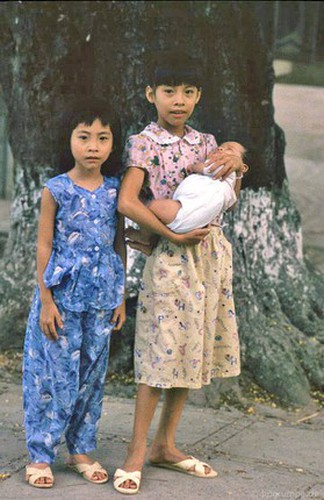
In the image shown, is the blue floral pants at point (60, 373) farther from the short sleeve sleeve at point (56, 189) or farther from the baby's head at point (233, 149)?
the baby's head at point (233, 149)

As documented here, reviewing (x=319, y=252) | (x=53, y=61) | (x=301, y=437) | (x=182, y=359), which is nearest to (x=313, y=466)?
(x=301, y=437)

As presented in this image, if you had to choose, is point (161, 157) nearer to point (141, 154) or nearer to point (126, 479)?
point (141, 154)

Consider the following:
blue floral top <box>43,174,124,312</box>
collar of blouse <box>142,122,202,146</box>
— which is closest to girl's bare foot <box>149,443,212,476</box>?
blue floral top <box>43,174,124,312</box>

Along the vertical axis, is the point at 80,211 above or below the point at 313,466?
above

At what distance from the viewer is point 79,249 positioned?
180 inches

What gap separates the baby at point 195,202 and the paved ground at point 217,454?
103 cm

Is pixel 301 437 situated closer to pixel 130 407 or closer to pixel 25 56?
pixel 130 407

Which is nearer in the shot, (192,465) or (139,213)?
(139,213)

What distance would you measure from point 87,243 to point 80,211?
4.9 inches

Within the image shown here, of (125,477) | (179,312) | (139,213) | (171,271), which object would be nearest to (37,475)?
(125,477)

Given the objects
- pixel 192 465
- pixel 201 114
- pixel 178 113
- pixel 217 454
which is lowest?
pixel 217 454

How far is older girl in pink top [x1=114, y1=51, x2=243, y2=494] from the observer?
466cm

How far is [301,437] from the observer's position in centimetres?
554

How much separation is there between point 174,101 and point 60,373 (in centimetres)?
113
